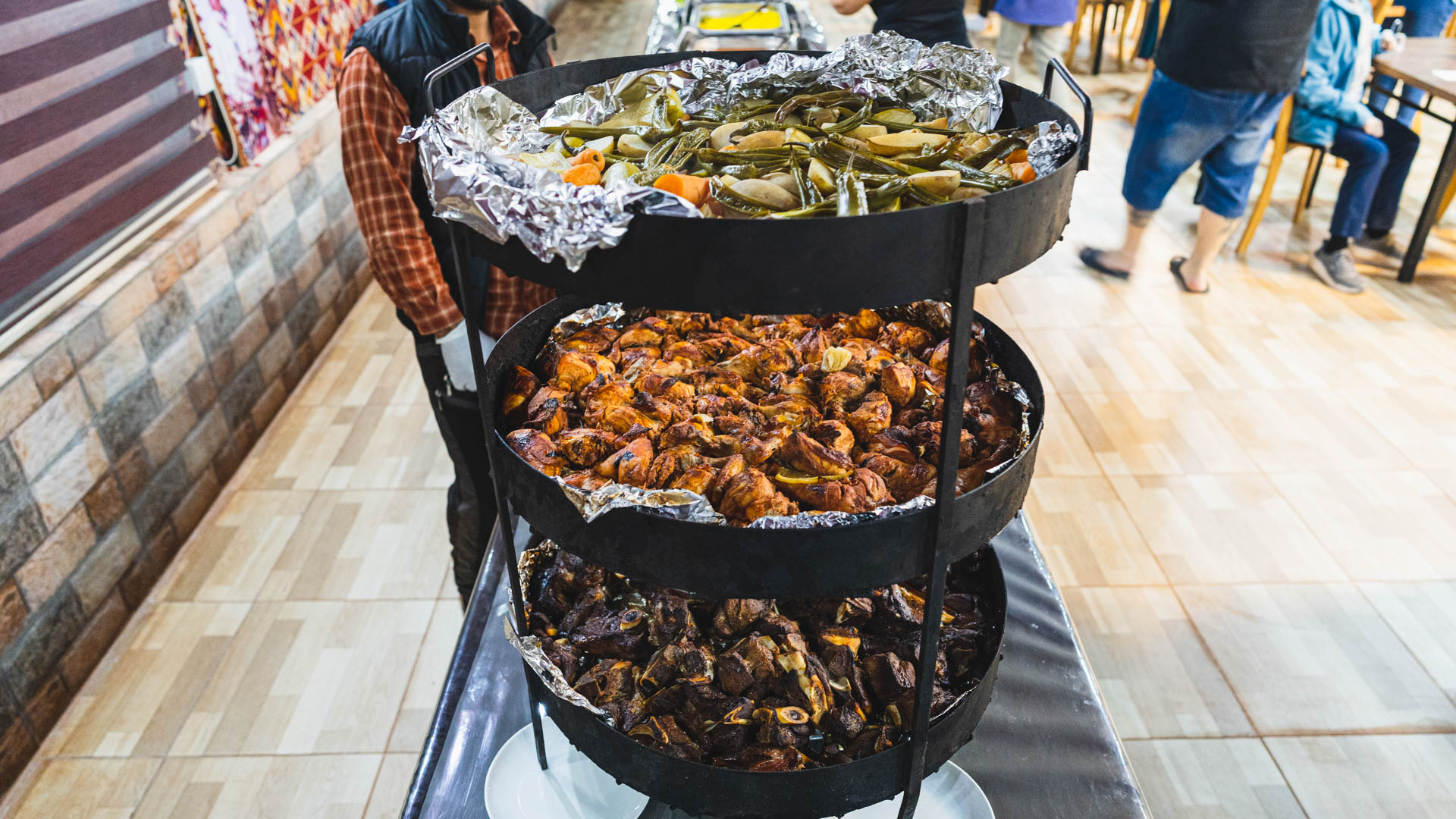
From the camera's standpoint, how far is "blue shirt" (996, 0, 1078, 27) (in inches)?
226

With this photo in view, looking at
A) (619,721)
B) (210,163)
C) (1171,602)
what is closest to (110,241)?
(210,163)

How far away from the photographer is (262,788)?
7.25 ft

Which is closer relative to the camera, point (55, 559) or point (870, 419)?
point (870, 419)

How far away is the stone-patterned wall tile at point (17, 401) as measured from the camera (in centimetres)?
221

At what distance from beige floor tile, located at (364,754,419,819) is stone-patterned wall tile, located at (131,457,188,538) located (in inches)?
47.2

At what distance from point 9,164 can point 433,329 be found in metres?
1.18

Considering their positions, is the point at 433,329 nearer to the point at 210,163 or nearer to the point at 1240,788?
the point at 210,163

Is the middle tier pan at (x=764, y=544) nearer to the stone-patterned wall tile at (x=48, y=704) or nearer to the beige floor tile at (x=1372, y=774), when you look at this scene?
the beige floor tile at (x=1372, y=774)

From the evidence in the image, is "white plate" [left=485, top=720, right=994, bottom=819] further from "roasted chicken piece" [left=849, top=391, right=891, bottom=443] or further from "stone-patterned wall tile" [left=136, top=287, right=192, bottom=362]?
"stone-patterned wall tile" [left=136, top=287, right=192, bottom=362]

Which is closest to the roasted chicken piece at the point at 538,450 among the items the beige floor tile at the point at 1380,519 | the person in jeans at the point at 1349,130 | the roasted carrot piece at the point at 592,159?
the roasted carrot piece at the point at 592,159

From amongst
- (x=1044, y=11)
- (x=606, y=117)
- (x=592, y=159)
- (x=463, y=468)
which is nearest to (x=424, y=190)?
(x=463, y=468)

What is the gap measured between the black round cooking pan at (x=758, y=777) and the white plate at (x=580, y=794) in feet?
0.63

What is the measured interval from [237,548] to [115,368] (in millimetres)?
697

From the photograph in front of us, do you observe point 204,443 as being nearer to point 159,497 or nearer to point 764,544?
point 159,497
